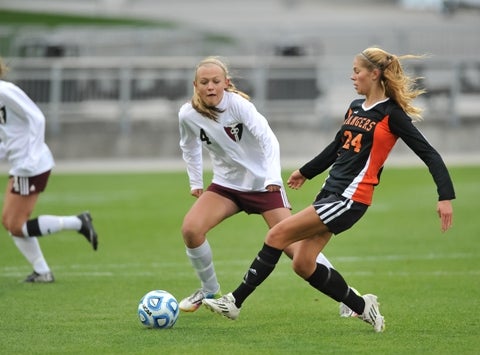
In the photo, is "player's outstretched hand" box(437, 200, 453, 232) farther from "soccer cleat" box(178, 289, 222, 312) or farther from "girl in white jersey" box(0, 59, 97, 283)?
"girl in white jersey" box(0, 59, 97, 283)

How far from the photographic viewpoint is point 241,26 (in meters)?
42.8

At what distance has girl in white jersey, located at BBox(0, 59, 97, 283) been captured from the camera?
10.9m

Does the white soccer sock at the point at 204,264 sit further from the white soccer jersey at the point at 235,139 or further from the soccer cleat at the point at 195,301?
the white soccer jersey at the point at 235,139

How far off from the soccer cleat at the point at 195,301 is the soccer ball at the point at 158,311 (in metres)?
0.74

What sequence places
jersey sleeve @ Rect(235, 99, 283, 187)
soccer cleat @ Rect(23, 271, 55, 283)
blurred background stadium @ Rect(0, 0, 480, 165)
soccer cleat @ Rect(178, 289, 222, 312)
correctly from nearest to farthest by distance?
jersey sleeve @ Rect(235, 99, 283, 187) → soccer cleat @ Rect(178, 289, 222, 312) → soccer cleat @ Rect(23, 271, 55, 283) → blurred background stadium @ Rect(0, 0, 480, 165)

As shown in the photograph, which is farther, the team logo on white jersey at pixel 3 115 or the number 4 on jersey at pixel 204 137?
the team logo on white jersey at pixel 3 115

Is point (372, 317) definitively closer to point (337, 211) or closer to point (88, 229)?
point (337, 211)

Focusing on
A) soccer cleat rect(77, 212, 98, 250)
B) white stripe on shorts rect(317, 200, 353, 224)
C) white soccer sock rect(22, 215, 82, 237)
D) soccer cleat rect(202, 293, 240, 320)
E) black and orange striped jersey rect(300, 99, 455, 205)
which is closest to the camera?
black and orange striped jersey rect(300, 99, 455, 205)

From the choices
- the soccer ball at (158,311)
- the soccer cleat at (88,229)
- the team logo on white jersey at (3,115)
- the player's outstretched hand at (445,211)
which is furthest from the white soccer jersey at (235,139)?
the soccer cleat at (88,229)

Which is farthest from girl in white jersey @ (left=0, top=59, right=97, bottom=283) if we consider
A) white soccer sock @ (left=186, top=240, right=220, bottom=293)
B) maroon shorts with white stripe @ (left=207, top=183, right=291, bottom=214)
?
maroon shorts with white stripe @ (left=207, top=183, right=291, bottom=214)

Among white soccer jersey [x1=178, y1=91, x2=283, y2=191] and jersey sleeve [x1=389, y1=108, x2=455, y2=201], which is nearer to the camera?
jersey sleeve [x1=389, y1=108, x2=455, y2=201]

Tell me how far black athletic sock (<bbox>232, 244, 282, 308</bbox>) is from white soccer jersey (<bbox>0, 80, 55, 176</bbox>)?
132 inches

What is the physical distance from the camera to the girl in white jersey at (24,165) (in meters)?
10.9

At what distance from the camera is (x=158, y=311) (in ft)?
27.6
